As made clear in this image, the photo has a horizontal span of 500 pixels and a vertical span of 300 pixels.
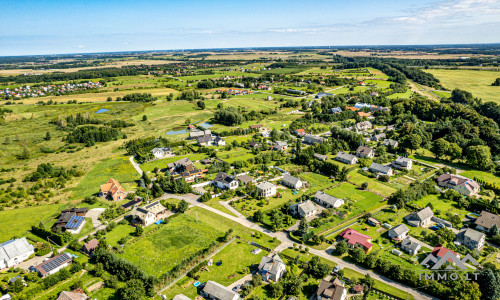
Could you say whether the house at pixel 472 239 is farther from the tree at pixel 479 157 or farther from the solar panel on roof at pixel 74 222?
the solar panel on roof at pixel 74 222

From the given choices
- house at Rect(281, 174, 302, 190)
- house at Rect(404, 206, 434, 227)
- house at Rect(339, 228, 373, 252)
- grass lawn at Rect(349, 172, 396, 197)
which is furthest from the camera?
house at Rect(281, 174, 302, 190)

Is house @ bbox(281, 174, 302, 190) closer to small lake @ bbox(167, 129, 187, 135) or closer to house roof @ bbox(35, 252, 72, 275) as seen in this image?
house roof @ bbox(35, 252, 72, 275)

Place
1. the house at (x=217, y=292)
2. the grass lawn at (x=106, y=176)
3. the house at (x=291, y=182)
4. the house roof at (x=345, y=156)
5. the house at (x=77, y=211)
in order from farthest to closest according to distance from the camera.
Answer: the house roof at (x=345, y=156) → the grass lawn at (x=106, y=176) → the house at (x=291, y=182) → the house at (x=77, y=211) → the house at (x=217, y=292)

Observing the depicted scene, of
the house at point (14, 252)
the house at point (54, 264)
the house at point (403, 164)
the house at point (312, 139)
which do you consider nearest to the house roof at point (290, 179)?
the house at point (403, 164)

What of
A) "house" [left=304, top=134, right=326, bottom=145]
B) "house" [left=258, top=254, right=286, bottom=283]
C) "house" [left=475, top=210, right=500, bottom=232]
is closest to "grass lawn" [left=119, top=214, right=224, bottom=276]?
"house" [left=258, top=254, right=286, bottom=283]

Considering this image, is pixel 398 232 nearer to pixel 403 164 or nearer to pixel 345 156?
pixel 403 164

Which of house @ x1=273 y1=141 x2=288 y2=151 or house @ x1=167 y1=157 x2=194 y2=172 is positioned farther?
house @ x1=273 y1=141 x2=288 y2=151
